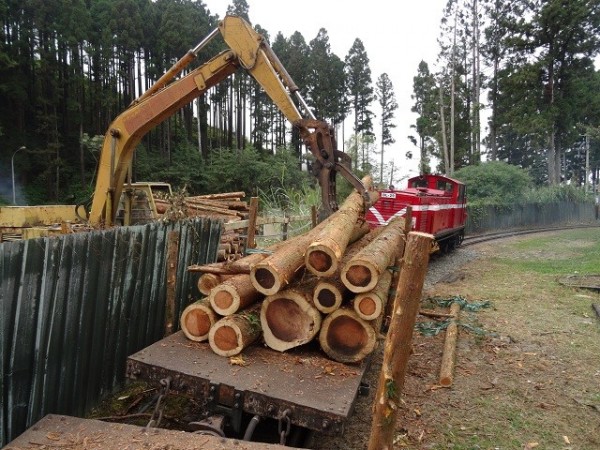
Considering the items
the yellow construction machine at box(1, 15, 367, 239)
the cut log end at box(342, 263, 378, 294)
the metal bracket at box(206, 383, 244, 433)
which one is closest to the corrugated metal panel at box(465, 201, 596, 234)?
the yellow construction machine at box(1, 15, 367, 239)

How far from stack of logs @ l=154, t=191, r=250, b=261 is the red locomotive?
371 cm

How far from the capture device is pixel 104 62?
1389 inches

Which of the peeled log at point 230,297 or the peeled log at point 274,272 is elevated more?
the peeled log at point 274,272

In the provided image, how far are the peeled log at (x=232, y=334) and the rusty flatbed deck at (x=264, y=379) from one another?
83 millimetres

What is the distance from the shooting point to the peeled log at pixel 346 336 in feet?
12.2

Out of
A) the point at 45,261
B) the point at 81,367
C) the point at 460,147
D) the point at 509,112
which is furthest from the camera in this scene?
the point at 460,147

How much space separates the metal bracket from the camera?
315 centimetres

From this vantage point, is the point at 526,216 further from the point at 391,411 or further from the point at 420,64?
the point at 391,411

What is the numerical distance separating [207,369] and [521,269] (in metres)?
11.8

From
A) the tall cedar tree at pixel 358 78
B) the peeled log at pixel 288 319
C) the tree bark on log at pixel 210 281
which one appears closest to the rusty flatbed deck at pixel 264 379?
the peeled log at pixel 288 319

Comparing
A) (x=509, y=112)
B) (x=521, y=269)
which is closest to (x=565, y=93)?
(x=509, y=112)

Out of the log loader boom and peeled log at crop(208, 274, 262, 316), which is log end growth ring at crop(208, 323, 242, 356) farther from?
the log loader boom

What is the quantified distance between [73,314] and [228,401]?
1.64 metres

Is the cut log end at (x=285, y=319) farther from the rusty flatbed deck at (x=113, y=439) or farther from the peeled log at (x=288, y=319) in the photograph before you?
the rusty flatbed deck at (x=113, y=439)
